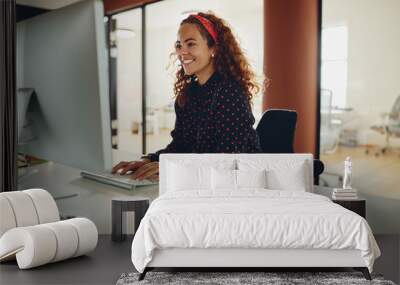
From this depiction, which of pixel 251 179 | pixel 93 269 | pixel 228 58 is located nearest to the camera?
pixel 93 269

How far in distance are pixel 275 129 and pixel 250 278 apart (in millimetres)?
2340

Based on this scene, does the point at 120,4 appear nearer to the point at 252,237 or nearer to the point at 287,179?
the point at 287,179

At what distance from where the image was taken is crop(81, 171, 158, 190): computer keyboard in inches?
268

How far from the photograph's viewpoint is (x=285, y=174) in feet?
19.9

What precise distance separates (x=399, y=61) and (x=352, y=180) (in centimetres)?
135

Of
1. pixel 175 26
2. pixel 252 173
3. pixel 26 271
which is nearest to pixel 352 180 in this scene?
pixel 252 173

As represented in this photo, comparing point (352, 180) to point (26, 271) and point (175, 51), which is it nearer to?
point (175, 51)

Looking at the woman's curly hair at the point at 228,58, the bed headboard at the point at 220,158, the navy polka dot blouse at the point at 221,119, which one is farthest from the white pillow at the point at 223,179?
the woman's curly hair at the point at 228,58

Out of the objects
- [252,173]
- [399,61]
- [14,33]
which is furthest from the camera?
[14,33]

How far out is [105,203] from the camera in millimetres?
6965

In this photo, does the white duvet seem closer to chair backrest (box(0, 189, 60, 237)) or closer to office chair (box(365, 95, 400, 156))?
chair backrest (box(0, 189, 60, 237))

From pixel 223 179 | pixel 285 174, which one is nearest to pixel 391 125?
pixel 285 174

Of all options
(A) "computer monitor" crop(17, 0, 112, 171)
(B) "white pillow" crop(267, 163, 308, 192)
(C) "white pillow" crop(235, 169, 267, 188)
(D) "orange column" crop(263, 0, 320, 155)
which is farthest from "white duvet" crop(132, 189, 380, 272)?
(A) "computer monitor" crop(17, 0, 112, 171)

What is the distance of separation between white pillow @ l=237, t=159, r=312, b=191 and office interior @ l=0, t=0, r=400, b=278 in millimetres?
459
